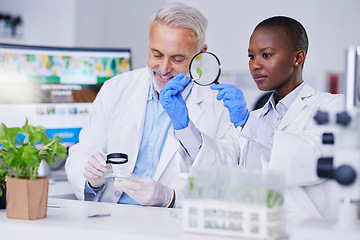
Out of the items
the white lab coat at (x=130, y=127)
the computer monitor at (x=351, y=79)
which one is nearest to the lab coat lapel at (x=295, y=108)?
the white lab coat at (x=130, y=127)

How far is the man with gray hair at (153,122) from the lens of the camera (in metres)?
2.35

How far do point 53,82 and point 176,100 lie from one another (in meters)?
1.19

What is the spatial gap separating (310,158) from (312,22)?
4087 mm

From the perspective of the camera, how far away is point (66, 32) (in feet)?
15.6

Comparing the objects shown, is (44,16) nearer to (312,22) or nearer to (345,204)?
(312,22)

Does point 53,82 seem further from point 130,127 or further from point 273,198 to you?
point 273,198

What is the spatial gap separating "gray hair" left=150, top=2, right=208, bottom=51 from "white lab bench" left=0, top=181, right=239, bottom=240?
1.01 meters

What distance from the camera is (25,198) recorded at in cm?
151

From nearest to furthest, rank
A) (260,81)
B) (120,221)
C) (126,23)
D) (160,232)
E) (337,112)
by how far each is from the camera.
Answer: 1. (337,112)
2. (160,232)
3. (120,221)
4. (260,81)
5. (126,23)

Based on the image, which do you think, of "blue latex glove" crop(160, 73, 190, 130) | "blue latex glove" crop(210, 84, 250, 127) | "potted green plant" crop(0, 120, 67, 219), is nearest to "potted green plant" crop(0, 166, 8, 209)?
"potted green plant" crop(0, 120, 67, 219)

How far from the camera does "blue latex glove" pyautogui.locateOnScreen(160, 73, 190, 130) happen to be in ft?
6.50

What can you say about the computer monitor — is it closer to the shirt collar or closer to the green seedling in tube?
the green seedling in tube

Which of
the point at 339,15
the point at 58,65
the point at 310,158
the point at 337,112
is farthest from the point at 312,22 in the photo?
the point at 337,112

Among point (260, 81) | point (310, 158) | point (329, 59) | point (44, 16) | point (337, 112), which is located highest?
point (44, 16)
